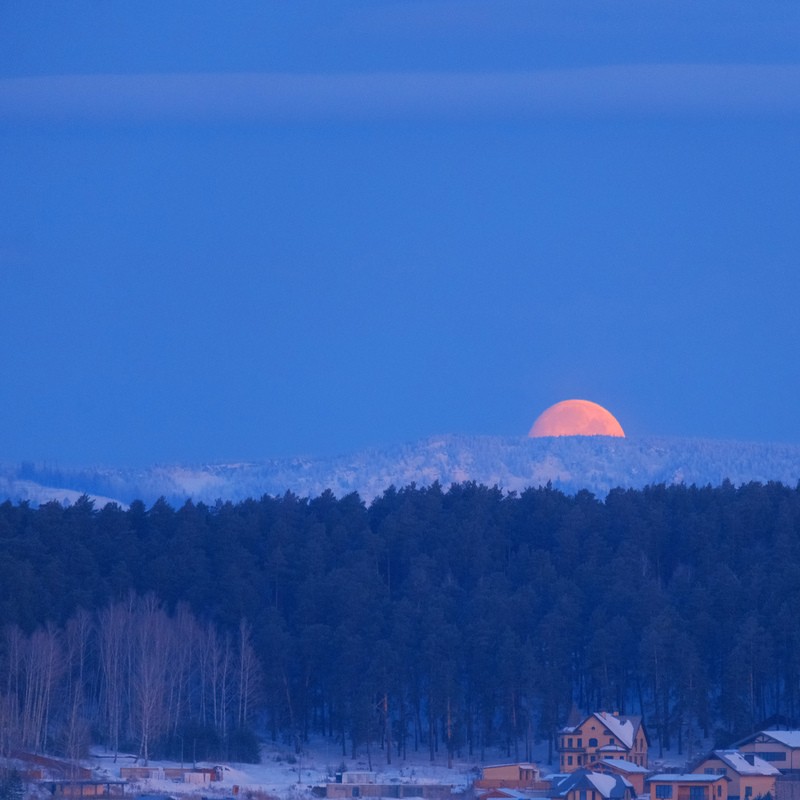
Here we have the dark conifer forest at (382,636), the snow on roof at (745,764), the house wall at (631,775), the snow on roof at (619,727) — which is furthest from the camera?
the dark conifer forest at (382,636)

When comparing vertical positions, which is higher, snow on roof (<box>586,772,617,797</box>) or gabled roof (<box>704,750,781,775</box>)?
gabled roof (<box>704,750,781,775</box>)

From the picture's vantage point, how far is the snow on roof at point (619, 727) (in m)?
67.2

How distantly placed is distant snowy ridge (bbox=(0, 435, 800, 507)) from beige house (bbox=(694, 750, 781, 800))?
108m

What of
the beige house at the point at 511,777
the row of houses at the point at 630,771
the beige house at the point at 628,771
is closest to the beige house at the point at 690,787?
the row of houses at the point at 630,771

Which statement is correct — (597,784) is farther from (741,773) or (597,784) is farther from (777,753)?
(777,753)

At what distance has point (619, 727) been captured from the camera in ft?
223

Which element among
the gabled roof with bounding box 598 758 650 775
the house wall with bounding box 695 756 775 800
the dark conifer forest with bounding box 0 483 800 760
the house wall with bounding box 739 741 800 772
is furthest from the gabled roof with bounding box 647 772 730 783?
the dark conifer forest with bounding box 0 483 800 760

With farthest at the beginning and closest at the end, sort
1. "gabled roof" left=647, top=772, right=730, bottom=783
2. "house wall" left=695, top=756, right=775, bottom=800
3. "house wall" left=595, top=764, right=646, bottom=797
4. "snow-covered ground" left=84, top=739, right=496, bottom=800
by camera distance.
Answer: "house wall" left=595, top=764, right=646, bottom=797 → "house wall" left=695, top=756, right=775, bottom=800 → "gabled roof" left=647, top=772, right=730, bottom=783 → "snow-covered ground" left=84, top=739, right=496, bottom=800

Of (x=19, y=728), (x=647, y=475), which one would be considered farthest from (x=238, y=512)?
(x=647, y=475)

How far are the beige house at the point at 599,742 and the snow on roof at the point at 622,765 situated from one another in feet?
1.31

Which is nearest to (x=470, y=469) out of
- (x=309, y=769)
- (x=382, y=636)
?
(x=382, y=636)

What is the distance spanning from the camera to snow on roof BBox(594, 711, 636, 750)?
67.2m

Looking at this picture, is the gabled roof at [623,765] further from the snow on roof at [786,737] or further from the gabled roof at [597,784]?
the snow on roof at [786,737]

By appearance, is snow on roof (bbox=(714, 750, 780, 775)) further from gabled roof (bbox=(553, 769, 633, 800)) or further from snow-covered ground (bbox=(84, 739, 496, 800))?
snow-covered ground (bbox=(84, 739, 496, 800))
